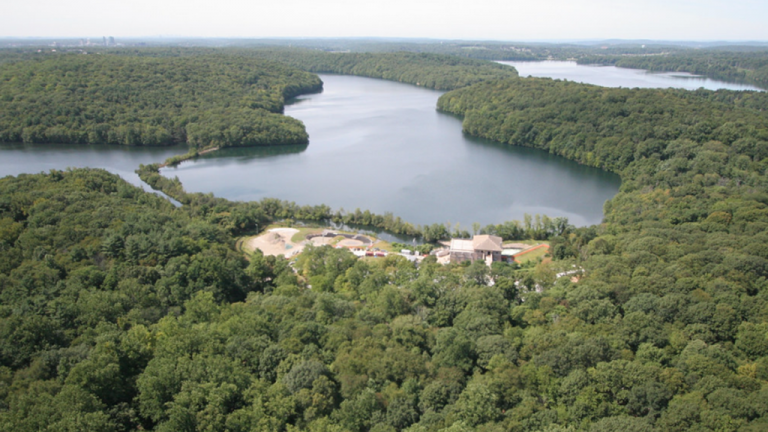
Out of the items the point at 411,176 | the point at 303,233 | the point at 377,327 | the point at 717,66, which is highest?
the point at 717,66

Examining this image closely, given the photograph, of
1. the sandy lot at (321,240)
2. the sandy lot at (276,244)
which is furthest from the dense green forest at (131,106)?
the sandy lot at (321,240)

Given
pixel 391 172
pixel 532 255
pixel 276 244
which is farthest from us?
pixel 391 172

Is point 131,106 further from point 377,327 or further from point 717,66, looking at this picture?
point 717,66

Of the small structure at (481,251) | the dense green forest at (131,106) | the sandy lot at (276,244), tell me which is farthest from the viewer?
the dense green forest at (131,106)

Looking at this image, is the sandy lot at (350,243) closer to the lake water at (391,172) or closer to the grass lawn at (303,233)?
the grass lawn at (303,233)

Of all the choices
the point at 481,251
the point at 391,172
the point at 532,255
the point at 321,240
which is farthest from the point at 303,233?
the point at 391,172

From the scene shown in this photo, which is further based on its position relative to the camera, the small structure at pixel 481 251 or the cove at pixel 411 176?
the cove at pixel 411 176

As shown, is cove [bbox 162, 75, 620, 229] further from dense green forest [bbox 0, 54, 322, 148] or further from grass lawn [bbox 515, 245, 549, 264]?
grass lawn [bbox 515, 245, 549, 264]

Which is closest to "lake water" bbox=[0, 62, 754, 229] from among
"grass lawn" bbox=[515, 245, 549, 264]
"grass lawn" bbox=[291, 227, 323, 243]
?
"grass lawn" bbox=[291, 227, 323, 243]
